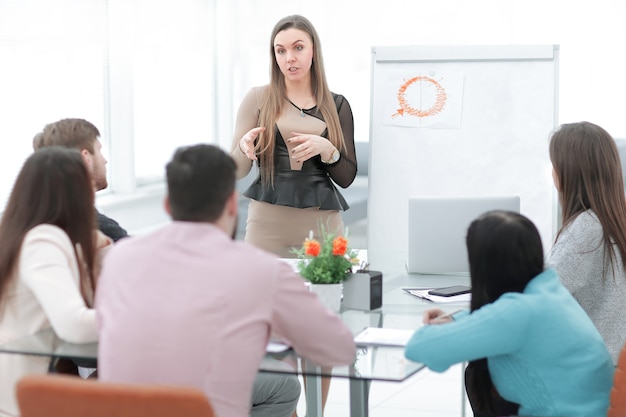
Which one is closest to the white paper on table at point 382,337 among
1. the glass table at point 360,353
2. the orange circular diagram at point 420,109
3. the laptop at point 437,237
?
the glass table at point 360,353

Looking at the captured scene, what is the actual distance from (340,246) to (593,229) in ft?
2.52

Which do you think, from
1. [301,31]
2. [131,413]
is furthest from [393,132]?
[131,413]

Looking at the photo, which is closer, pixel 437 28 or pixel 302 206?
pixel 302 206

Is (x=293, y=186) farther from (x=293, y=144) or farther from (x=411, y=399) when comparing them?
(x=411, y=399)

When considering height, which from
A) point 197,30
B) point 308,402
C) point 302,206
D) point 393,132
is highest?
point 197,30

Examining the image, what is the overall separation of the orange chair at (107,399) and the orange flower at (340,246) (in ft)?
2.97

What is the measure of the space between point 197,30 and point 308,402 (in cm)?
453

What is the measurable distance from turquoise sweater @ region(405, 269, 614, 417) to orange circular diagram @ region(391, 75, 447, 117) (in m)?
2.41

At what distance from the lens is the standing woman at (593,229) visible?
8.53 ft

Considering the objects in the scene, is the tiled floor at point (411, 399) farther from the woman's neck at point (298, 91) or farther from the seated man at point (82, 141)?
the seated man at point (82, 141)

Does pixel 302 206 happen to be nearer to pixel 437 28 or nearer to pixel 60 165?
pixel 60 165

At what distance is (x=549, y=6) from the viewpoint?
6.54 m

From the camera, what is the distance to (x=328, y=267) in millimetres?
2467

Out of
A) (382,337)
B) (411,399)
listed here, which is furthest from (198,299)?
(411,399)
